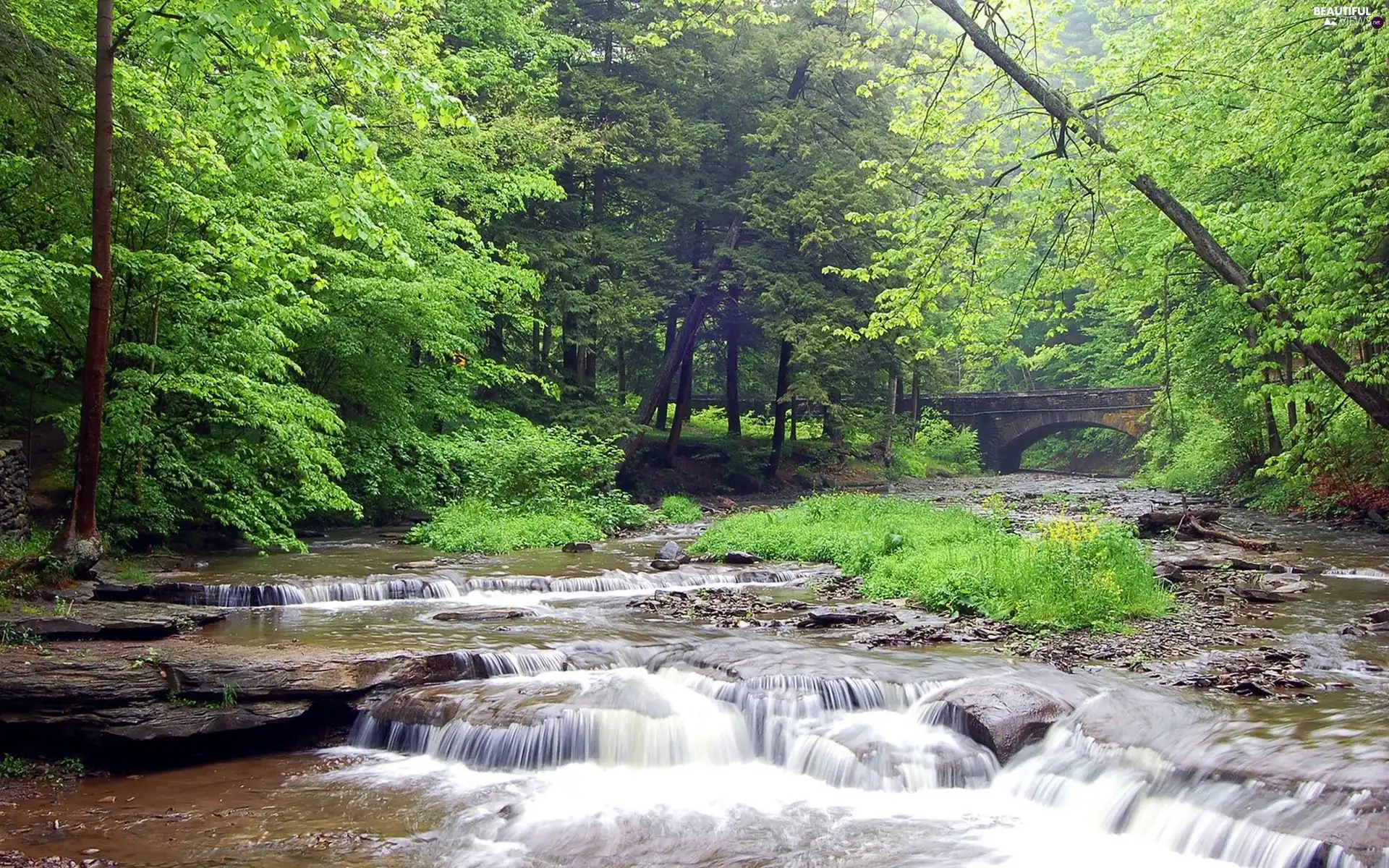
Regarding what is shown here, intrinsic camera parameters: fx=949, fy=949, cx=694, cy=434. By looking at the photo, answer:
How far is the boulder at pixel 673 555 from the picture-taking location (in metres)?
16.7

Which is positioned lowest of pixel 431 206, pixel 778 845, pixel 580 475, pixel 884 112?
pixel 778 845

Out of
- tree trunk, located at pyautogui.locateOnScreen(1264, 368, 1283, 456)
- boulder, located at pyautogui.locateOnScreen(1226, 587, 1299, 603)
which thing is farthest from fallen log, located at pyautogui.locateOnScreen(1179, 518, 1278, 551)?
tree trunk, located at pyautogui.locateOnScreen(1264, 368, 1283, 456)

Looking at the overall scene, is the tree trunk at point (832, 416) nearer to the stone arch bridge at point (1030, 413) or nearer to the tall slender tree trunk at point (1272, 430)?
the tall slender tree trunk at point (1272, 430)

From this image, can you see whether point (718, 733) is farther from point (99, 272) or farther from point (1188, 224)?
point (1188, 224)

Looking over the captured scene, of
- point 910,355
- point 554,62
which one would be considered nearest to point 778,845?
point 910,355

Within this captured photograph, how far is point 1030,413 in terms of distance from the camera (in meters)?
47.9

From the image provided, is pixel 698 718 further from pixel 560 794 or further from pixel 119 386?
pixel 119 386

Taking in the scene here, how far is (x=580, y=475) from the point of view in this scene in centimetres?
2322

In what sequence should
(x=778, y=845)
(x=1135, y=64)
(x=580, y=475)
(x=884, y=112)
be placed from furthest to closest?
(x=884, y=112)
(x=580, y=475)
(x=1135, y=64)
(x=778, y=845)

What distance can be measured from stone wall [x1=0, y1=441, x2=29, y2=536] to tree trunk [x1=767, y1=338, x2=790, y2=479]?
65.2 ft

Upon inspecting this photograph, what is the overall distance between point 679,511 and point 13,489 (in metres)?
15.8

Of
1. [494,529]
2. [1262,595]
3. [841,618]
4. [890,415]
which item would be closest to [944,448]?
[890,415]

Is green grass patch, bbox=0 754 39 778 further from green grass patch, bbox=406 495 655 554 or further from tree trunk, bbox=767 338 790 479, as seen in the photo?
tree trunk, bbox=767 338 790 479

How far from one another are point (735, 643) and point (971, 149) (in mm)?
8123
